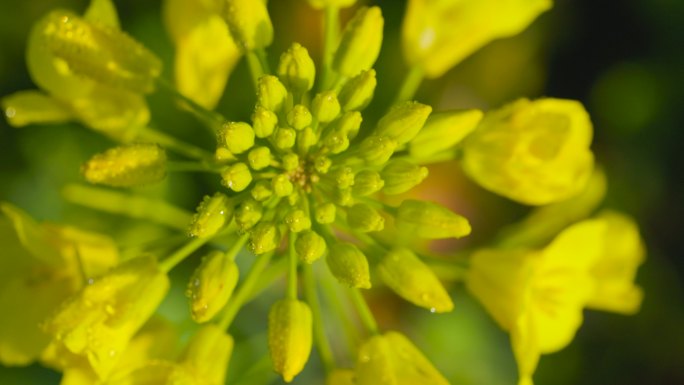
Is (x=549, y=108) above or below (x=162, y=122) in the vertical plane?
above

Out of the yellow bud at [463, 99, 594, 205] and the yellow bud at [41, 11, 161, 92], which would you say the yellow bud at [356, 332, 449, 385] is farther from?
the yellow bud at [41, 11, 161, 92]

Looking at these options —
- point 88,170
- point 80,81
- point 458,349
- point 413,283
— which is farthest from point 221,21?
point 458,349

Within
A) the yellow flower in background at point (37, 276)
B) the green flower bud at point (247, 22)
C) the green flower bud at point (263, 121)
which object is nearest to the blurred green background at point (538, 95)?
the yellow flower in background at point (37, 276)

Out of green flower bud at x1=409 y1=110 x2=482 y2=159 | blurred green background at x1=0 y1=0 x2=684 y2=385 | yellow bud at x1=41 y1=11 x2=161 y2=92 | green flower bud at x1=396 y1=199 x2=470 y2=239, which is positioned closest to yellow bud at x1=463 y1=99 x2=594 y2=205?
green flower bud at x1=409 y1=110 x2=482 y2=159

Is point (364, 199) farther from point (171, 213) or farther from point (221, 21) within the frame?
point (171, 213)

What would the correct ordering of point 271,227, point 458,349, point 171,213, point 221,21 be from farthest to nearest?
point 458,349
point 171,213
point 221,21
point 271,227

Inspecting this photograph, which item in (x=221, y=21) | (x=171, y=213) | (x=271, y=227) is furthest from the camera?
(x=171, y=213)

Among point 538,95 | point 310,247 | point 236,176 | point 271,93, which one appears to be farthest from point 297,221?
point 538,95

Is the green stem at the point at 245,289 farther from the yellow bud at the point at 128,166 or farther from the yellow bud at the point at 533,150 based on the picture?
the yellow bud at the point at 533,150
